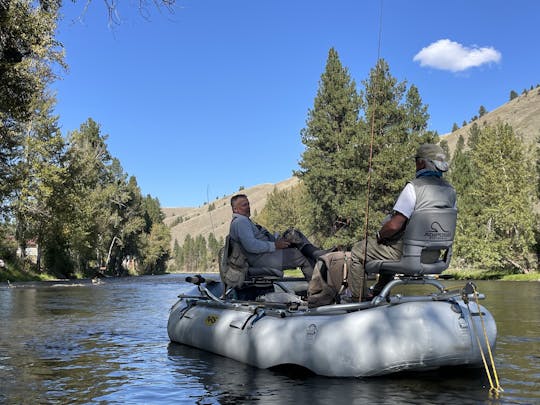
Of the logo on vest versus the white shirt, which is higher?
the white shirt

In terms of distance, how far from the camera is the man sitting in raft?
29.4ft

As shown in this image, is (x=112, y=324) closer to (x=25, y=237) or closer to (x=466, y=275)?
(x=25, y=237)

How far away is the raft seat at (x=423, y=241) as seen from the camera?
6680mm

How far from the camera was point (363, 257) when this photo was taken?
7117mm

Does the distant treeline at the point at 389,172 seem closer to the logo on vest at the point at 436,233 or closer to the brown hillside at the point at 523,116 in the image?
the logo on vest at the point at 436,233

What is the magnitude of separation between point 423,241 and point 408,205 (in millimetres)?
439

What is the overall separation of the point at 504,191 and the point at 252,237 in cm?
4447

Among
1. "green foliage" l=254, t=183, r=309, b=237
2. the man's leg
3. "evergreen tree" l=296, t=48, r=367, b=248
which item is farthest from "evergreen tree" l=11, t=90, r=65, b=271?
"green foliage" l=254, t=183, r=309, b=237

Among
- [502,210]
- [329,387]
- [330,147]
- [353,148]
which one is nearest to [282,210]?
[330,147]

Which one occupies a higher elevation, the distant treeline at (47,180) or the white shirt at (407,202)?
the distant treeline at (47,180)

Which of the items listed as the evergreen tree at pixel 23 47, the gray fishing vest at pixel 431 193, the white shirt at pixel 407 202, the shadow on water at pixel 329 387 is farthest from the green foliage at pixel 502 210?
the white shirt at pixel 407 202

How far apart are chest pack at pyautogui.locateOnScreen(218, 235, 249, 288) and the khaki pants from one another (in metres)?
2.34

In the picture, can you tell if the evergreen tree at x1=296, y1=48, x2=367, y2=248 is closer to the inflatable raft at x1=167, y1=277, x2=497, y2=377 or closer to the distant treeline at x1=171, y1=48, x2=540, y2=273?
the distant treeline at x1=171, y1=48, x2=540, y2=273

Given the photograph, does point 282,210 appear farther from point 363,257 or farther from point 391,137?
point 363,257
